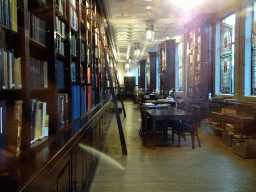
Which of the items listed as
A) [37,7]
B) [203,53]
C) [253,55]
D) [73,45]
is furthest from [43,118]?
[203,53]

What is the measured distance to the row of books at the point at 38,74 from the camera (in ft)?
5.59

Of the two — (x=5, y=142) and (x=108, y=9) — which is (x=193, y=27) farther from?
(x=5, y=142)

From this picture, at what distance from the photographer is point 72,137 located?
182 cm

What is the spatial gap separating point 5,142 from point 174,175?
2.86 m

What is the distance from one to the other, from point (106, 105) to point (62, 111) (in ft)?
11.0

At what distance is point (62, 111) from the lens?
7.53ft

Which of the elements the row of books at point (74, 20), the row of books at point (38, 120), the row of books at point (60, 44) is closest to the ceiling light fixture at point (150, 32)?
the row of books at point (74, 20)

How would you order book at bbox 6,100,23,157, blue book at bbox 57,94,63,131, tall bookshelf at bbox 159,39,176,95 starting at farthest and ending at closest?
tall bookshelf at bbox 159,39,176,95
blue book at bbox 57,94,63,131
book at bbox 6,100,23,157

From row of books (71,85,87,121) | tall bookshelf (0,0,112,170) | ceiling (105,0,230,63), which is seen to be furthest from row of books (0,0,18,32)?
ceiling (105,0,230,63)

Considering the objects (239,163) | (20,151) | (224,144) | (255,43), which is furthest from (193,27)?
(20,151)

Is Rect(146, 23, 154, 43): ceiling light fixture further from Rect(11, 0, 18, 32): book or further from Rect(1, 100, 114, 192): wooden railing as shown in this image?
Rect(11, 0, 18, 32): book

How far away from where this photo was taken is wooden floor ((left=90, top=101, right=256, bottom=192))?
10.4 ft

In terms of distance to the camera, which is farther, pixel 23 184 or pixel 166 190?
pixel 166 190

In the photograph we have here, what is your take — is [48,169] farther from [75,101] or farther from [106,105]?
[106,105]
